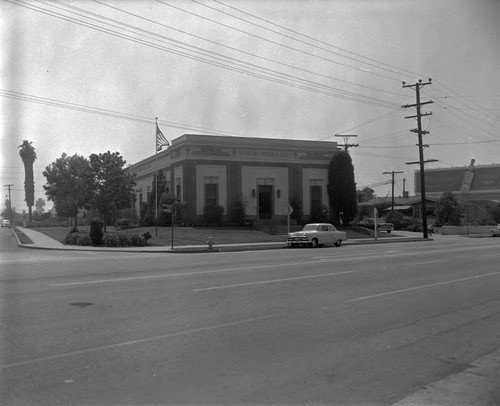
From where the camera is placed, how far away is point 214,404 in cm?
466

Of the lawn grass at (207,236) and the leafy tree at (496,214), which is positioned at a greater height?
the leafy tree at (496,214)

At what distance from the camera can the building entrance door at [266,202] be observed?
1906 inches

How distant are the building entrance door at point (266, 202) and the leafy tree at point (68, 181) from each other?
15.9 meters

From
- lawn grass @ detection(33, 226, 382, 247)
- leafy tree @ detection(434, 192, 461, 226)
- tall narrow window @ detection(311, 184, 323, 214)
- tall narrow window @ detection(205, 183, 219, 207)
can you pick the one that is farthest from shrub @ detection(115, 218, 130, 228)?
leafy tree @ detection(434, 192, 461, 226)

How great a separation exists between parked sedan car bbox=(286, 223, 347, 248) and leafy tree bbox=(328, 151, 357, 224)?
16.6m

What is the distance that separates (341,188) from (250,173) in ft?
30.8

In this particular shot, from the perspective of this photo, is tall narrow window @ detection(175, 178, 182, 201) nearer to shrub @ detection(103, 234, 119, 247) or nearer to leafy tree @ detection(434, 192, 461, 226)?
shrub @ detection(103, 234, 119, 247)

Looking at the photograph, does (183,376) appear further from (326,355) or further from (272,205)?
(272,205)

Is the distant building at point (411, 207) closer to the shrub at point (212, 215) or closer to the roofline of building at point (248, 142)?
the roofline of building at point (248, 142)

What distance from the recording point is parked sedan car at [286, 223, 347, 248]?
31969 mm

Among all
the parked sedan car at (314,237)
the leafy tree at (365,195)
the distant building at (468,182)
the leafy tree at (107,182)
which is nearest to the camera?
the parked sedan car at (314,237)

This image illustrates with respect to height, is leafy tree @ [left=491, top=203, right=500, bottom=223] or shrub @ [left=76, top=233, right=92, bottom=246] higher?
leafy tree @ [left=491, top=203, right=500, bottom=223]

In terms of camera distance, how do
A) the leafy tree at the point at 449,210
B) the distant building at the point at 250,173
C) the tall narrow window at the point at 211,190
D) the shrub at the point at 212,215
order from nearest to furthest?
the shrub at the point at 212,215 < the distant building at the point at 250,173 < the tall narrow window at the point at 211,190 < the leafy tree at the point at 449,210

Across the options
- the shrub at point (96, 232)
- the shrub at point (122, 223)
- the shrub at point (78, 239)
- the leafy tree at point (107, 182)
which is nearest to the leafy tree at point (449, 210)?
the shrub at point (122, 223)
